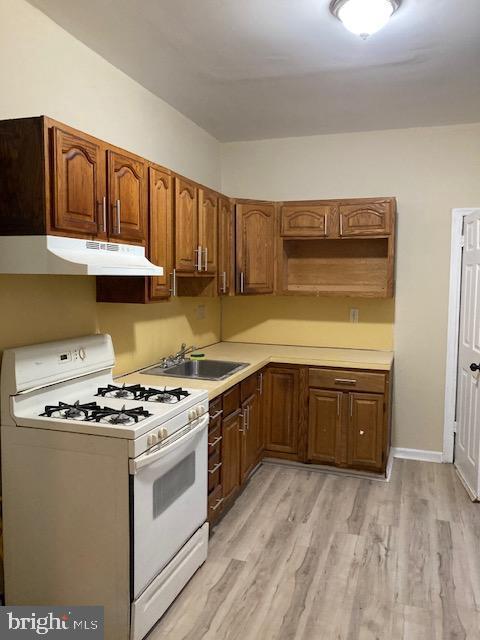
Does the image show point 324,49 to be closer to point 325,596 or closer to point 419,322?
point 419,322

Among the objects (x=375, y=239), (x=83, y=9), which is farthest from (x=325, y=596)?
(x=83, y=9)

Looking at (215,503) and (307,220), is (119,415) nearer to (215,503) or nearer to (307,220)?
(215,503)

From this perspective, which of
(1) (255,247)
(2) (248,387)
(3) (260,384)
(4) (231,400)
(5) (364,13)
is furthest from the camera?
(1) (255,247)

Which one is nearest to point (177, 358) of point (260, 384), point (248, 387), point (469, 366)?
point (248, 387)

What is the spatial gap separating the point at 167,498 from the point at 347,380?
1.92m

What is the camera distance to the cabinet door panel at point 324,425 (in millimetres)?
3844

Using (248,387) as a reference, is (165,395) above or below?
above

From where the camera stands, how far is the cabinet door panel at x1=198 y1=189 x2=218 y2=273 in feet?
11.2

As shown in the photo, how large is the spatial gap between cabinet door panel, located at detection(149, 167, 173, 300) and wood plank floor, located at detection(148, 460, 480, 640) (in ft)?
4.98

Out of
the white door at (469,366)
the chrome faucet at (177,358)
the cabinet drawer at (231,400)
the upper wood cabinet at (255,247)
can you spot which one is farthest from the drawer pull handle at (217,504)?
the white door at (469,366)

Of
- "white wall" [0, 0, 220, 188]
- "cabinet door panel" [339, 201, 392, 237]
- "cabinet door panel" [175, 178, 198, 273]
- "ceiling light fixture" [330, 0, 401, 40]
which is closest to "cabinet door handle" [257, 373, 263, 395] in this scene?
"cabinet door panel" [175, 178, 198, 273]

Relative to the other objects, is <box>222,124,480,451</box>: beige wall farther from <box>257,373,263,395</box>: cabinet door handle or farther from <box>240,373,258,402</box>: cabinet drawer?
<box>240,373,258,402</box>: cabinet drawer

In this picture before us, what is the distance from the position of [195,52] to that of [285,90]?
781 millimetres

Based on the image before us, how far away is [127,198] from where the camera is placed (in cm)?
254
